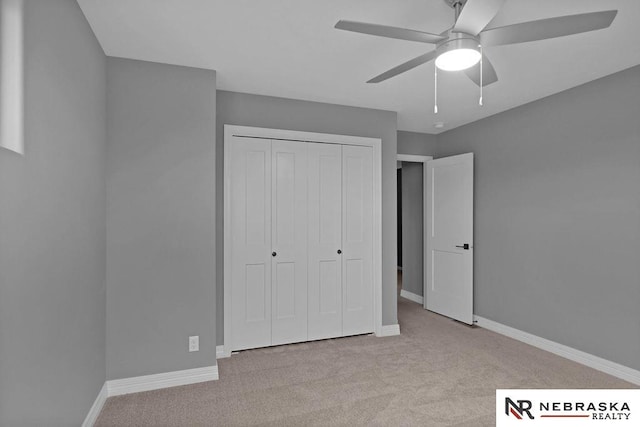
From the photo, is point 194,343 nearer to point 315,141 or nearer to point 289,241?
point 289,241

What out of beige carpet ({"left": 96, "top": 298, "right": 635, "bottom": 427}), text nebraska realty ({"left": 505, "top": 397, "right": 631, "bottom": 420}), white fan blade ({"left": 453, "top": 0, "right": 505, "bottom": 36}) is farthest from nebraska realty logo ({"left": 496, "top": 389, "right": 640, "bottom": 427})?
white fan blade ({"left": 453, "top": 0, "right": 505, "bottom": 36})

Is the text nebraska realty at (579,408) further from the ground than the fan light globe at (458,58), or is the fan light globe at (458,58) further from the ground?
the fan light globe at (458,58)

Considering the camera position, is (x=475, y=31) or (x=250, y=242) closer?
(x=475, y=31)

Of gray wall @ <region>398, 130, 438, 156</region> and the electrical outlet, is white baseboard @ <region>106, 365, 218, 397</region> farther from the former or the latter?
gray wall @ <region>398, 130, 438, 156</region>

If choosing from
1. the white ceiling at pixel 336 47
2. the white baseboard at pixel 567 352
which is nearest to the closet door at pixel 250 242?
the white ceiling at pixel 336 47

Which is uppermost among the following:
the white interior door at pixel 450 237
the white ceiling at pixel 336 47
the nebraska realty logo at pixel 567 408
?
the white ceiling at pixel 336 47

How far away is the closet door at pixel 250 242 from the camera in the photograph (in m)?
3.40

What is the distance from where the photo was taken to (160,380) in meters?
2.75

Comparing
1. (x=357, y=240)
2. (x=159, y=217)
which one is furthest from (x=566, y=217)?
(x=159, y=217)

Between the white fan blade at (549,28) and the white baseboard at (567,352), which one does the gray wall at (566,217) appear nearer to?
the white baseboard at (567,352)

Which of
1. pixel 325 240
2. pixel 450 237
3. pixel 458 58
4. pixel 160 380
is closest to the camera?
pixel 458 58

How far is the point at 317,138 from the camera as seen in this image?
3689 millimetres

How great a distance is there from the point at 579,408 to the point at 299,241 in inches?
97.3

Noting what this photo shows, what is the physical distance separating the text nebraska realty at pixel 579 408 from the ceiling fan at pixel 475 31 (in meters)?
2.10
